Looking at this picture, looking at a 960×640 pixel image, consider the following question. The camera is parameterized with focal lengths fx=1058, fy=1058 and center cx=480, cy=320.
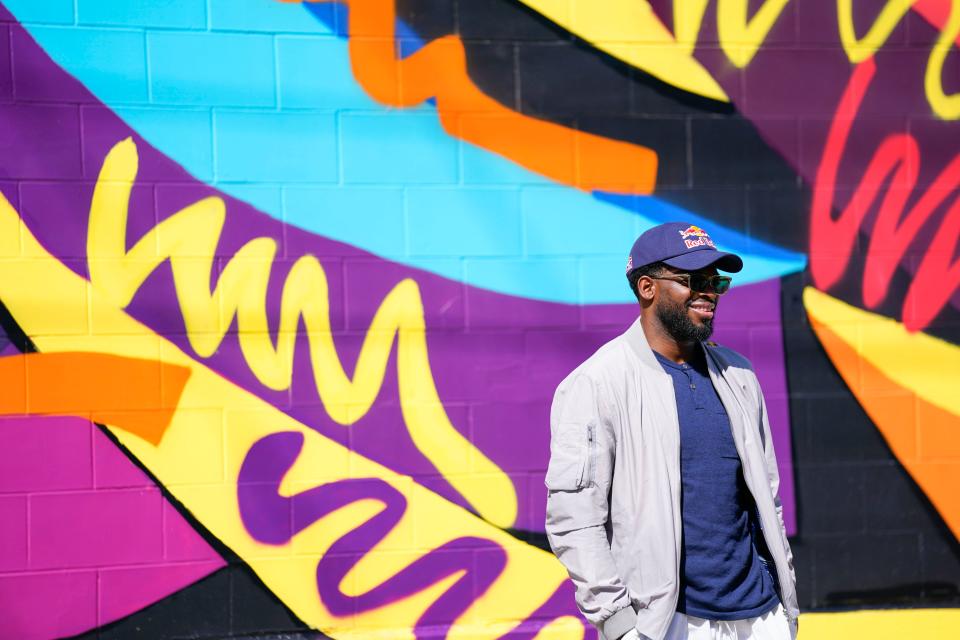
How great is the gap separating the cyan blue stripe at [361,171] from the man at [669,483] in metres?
1.41

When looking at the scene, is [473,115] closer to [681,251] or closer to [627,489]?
[681,251]

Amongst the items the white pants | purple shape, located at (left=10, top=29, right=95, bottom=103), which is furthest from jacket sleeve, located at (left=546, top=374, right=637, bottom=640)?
purple shape, located at (left=10, top=29, right=95, bottom=103)

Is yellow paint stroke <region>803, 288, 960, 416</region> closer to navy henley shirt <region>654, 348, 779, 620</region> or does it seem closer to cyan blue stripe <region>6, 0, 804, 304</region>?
cyan blue stripe <region>6, 0, 804, 304</region>

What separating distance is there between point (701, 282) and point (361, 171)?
180 cm

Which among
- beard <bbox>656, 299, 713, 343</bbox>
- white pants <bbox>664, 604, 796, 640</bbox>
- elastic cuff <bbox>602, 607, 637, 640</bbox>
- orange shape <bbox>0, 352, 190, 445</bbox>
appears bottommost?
white pants <bbox>664, 604, 796, 640</bbox>

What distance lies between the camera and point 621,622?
8.75ft

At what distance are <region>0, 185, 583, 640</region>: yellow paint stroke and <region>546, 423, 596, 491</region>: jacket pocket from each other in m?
1.57

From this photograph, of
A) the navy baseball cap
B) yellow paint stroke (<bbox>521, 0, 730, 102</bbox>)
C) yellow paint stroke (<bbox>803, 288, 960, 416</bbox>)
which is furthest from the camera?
yellow paint stroke (<bbox>803, 288, 960, 416</bbox>)

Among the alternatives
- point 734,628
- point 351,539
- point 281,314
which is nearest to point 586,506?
point 734,628

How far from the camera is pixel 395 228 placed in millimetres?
4266

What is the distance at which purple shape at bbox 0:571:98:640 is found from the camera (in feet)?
13.1

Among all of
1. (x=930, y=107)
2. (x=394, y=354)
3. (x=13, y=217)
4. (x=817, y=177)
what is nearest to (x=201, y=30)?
(x=13, y=217)

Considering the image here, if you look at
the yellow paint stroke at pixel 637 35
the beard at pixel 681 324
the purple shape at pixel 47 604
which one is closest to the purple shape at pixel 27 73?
the purple shape at pixel 47 604

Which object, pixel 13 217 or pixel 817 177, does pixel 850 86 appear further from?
pixel 13 217
